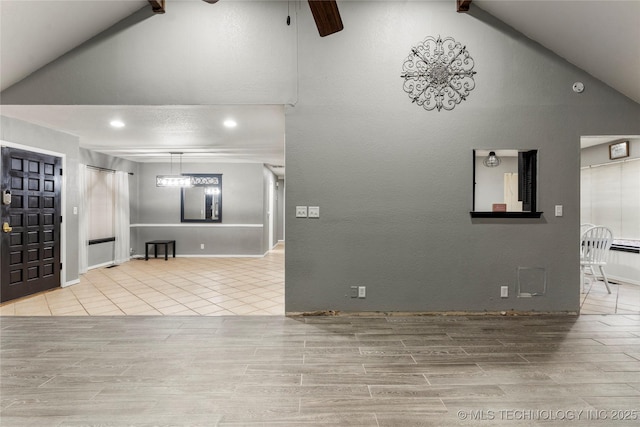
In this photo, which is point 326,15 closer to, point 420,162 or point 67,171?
point 420,162

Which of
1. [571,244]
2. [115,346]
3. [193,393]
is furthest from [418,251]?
[115,346]

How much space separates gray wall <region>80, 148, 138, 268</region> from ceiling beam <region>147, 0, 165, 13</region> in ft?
13.3

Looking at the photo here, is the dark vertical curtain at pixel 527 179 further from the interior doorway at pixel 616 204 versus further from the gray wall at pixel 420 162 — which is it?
the interior doorway at pixel 616 204

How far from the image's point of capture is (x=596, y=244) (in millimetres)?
4719

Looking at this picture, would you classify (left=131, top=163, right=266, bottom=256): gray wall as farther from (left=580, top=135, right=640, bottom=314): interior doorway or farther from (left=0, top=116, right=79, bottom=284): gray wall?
(left=580, top=135, right=640, bottom=314): interior doorway

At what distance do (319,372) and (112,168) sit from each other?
23.3ft

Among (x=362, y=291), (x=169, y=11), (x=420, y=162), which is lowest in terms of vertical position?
(x=362, y=291)

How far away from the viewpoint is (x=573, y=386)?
217cm

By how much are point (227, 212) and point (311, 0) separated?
7.00m

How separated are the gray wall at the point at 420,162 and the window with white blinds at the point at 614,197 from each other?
222cm

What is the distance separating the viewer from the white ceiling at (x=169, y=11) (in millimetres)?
3033

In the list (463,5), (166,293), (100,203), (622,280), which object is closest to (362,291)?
(166,293)

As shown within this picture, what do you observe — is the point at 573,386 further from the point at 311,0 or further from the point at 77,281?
the point at 77,281

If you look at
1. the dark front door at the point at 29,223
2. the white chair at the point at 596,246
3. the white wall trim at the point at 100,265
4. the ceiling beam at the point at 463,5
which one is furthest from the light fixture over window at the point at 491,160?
the white wall trim at the point at 100,265
